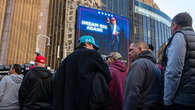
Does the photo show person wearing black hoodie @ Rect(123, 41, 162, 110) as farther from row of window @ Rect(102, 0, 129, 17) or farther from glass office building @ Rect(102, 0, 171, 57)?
glass office building @ Rect(102, 0, 171, 57)

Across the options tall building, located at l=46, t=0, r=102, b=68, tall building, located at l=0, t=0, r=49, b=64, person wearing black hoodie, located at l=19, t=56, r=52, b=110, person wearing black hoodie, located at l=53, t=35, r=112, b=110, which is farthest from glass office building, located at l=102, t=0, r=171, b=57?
person wearing black hoodie, located at l=53, t=35, r=112, b=110

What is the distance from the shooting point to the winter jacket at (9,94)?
4340 millimetres

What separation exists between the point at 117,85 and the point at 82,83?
818mm

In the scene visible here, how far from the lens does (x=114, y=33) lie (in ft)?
75.6

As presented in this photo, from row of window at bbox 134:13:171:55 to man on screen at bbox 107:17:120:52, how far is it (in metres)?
37.1

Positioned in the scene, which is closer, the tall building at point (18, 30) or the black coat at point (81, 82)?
the black coat at point (81, 82)

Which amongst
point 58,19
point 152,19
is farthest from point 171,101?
point 152,19

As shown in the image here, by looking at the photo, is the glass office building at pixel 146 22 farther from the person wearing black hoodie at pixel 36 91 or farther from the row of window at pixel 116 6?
the person wearing black hoodie at pixel 36 91

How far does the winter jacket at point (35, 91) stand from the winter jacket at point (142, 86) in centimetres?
188

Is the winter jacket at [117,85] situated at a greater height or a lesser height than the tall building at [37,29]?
lesser

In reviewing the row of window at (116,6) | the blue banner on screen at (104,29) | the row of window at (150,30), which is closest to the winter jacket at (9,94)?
the blue banner on screen at (104,29)

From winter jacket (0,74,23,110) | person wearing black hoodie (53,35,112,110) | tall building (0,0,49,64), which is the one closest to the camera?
person wearing black hoodie (53,35,112,110)

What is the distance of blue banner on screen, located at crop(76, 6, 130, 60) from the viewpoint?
21.4 m

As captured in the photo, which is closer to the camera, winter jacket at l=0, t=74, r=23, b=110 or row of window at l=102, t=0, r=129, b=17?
winter jacket at l=0, t=74, r=23, b=110
